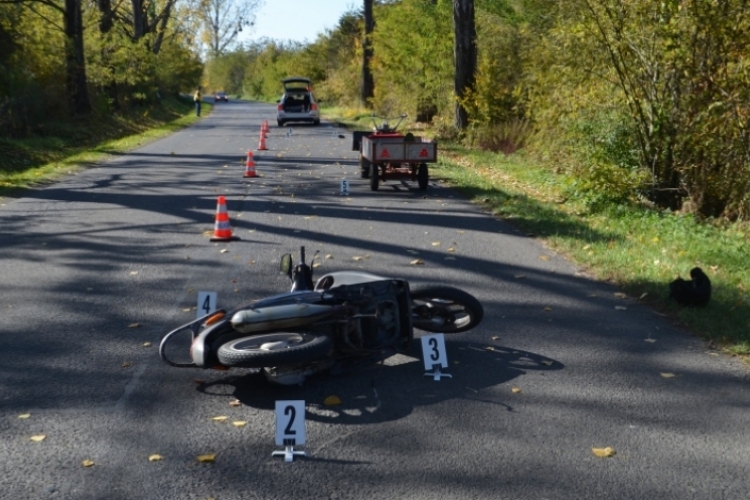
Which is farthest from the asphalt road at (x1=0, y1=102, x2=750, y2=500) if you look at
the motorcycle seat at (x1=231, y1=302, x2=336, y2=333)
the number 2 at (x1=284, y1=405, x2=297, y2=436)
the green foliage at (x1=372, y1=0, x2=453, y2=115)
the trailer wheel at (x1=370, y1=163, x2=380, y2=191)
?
the green foliage at (x1=372, y1=0, x2=453, y2=115)

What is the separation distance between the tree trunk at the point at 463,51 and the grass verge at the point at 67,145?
1023 centimetres

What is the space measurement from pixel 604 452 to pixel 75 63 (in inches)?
1339

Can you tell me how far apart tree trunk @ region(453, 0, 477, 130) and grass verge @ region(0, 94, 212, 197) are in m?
10.2

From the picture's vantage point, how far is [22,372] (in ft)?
21.8

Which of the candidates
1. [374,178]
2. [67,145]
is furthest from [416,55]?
[374,178]

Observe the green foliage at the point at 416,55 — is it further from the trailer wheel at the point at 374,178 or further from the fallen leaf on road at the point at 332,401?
the fallen leaf on road at the point at 332,401

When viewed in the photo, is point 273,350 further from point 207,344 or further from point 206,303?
point 206,303

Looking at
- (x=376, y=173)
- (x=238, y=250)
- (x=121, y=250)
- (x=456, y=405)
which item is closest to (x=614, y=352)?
(x=456, y=405)

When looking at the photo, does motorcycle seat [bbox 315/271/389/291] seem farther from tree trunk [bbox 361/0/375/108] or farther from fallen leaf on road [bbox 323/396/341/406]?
tree trunk [bbox 361/0/375/108]

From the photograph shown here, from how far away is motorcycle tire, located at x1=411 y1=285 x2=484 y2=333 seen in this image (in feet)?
24.1

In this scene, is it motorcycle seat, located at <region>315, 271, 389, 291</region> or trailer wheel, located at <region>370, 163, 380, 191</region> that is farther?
trailer wheel, located at <region>370, 163, 380, 191</region>

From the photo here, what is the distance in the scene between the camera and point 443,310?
24.6 feet

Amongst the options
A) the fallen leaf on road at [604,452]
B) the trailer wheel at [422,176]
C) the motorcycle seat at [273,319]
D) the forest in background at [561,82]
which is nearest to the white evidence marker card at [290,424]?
the motorcycle seat at [273,319]

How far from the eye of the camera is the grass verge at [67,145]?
2086 centimetres
